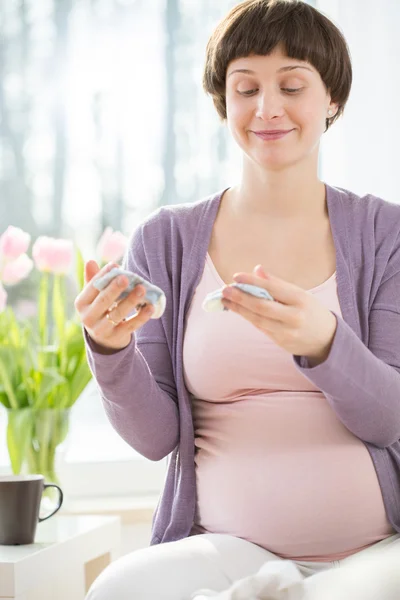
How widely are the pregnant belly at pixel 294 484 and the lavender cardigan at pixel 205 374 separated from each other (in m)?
0.03

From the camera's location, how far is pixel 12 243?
1771mm

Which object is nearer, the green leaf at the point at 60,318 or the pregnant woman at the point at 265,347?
the pregnant woman at the point at 265,347

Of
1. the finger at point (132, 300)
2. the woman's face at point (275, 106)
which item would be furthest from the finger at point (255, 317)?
the woman's face at point (275, 106)

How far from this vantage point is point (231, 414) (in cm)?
125

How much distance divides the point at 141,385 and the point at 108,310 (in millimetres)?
178

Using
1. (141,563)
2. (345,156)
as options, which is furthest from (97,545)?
(345,156)

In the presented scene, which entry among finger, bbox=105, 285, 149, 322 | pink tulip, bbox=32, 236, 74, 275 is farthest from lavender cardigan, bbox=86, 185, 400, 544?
pink tulip, bbox=32, 236, 74, 275

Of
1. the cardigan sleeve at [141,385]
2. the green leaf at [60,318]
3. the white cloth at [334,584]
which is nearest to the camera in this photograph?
the white cloth at [334,584]

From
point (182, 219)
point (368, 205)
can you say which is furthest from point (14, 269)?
point (368, 205)

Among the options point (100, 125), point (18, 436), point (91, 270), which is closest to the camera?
point (91, 270)

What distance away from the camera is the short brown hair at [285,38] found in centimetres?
129

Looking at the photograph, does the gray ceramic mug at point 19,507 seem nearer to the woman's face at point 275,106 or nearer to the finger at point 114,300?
the finger at point 114,300

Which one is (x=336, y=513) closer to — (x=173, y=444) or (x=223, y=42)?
(x=173, y=444)

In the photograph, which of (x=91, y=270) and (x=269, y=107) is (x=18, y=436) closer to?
(x=91, y=270)
